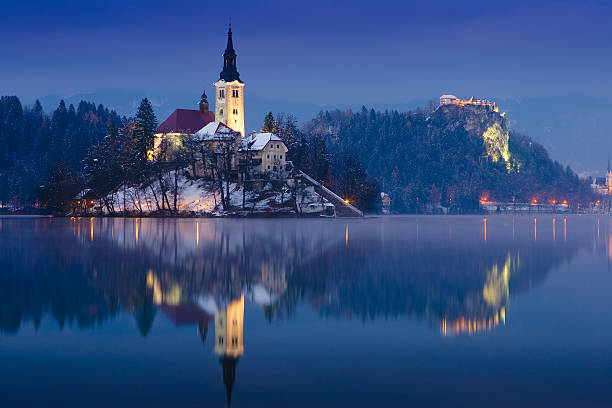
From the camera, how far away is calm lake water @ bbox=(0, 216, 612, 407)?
14.0 meters

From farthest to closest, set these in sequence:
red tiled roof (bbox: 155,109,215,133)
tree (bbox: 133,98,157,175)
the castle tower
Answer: the castle tower < red tiled roof (bbox: 155,109,215,133) < tree (bbox: 133,98,157,175)

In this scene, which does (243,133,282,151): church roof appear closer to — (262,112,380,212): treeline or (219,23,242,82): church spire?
(262,112,380,212): treeline

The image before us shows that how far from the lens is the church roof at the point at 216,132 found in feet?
510

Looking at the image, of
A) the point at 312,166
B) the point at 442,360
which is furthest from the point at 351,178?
the point at 442,360

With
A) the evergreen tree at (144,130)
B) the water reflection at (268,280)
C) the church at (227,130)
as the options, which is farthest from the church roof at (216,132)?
the water reflection at (268,280)

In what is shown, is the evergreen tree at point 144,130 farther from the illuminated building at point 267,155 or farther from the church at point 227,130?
the illuminated building at point 267,155

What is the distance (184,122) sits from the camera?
17200 centimetres

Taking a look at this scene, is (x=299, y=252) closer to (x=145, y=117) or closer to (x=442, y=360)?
(x=442, y=360)

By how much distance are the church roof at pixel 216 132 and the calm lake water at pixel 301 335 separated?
117 meters

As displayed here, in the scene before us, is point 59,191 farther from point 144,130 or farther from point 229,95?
point 229,95

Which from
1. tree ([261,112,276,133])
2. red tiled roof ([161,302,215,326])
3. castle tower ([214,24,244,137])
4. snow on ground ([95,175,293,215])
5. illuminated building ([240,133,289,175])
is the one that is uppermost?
castle tower ([214,24,244,137])

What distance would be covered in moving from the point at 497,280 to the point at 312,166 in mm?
129408

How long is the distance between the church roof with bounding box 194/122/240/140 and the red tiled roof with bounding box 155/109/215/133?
690 cm

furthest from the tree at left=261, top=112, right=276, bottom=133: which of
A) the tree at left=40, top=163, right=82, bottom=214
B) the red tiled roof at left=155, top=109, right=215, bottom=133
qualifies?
the tree at left=40, top=163, right=82, bottom=214
